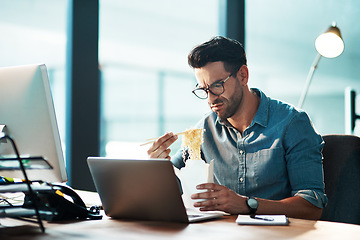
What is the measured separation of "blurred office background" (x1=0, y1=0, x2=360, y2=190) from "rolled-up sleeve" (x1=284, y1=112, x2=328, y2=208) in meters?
0.62

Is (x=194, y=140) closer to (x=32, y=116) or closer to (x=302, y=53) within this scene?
(x=32, y=116)

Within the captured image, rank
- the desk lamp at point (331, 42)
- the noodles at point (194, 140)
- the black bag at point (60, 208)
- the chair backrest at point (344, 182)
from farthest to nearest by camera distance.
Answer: the desk lamp at point (331, 42)
the chair backrest at point (344, 182)
the noodles at point (194, 140)
the black bag at point (60, 208)

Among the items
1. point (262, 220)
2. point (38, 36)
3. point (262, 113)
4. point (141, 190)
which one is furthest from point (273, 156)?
point (38, 36)

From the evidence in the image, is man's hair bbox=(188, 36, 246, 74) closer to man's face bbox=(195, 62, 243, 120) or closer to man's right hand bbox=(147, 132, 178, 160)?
man's face bbox=(195, 62, 243, 120)

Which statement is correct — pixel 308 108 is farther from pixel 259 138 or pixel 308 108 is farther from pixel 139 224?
pixel 139 224

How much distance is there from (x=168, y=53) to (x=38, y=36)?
121 inches

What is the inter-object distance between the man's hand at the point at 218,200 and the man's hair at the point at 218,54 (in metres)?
0.70

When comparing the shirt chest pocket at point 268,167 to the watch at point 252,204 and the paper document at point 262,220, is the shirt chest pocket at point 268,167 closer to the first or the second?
the watch at point 252,204

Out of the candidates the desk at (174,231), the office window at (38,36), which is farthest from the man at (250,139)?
the office window at (38,36)

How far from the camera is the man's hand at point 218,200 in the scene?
4.33ft

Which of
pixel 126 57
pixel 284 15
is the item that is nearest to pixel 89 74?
Answer: pixel 284 15

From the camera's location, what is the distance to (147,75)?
17.7ft

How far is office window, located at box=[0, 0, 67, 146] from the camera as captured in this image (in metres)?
2.28

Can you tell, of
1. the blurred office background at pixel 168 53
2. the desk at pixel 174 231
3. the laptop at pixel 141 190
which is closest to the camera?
the desk at pixel 174 231
